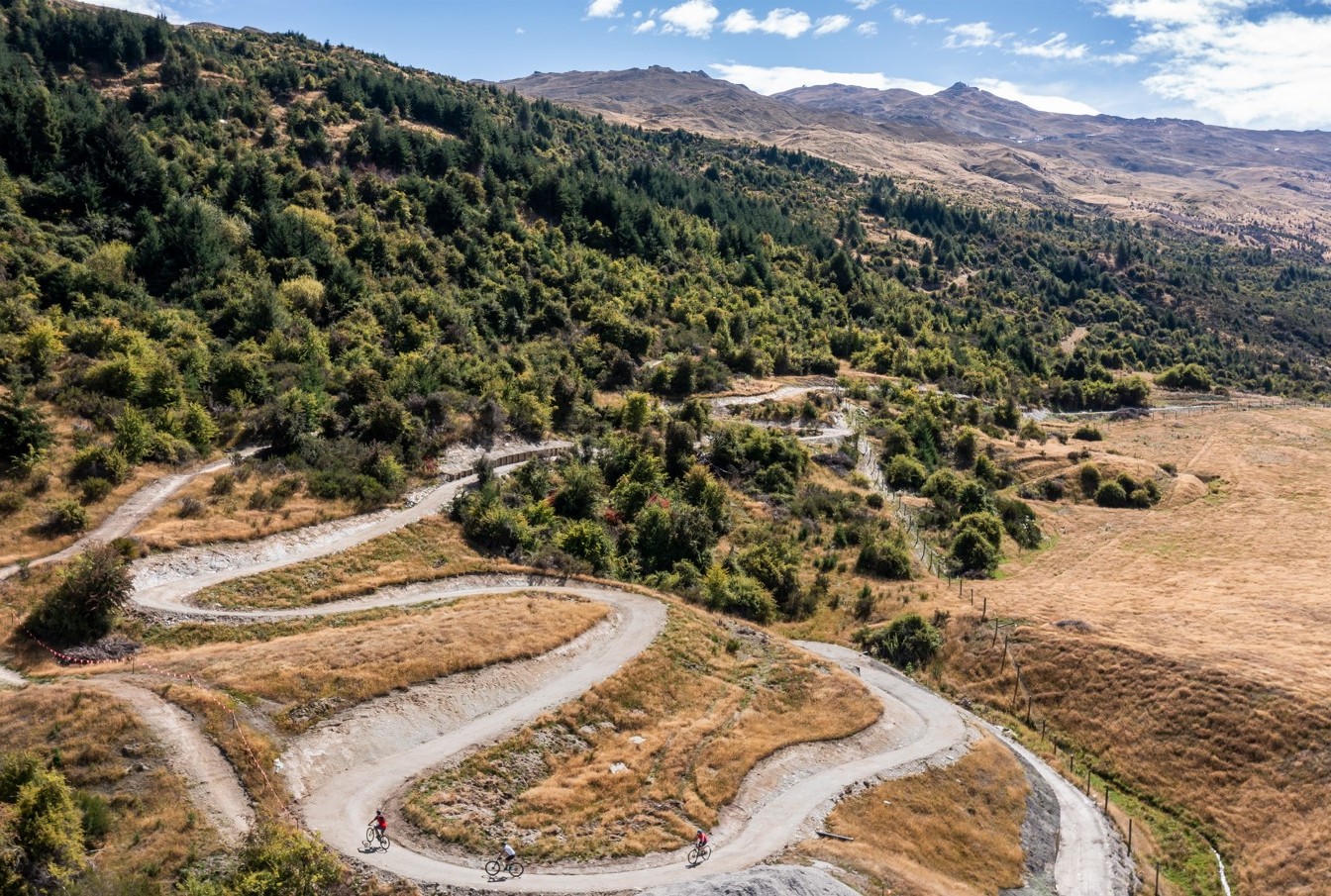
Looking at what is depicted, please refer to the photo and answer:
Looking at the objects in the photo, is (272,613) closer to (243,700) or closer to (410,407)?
(243,700)

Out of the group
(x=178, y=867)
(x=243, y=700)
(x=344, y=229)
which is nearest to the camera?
(x=178, y=867)

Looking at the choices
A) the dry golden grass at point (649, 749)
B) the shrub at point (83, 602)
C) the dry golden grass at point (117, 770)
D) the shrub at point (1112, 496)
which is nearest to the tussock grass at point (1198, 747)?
Result: the dry golden grass at point (649, 749)

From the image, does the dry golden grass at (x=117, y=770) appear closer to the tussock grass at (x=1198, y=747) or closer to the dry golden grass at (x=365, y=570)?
the dry golden grass at (x=365, y=570)

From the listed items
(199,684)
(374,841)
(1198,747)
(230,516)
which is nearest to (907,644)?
(1198,747)

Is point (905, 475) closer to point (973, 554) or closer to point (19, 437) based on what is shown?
point (973, 554)

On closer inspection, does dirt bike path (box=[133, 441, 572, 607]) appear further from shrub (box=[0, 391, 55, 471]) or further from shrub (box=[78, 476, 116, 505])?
shrub (box=[0, 391, 55, 471])

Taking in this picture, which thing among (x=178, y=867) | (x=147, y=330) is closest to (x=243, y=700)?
(x=178, y=867)
